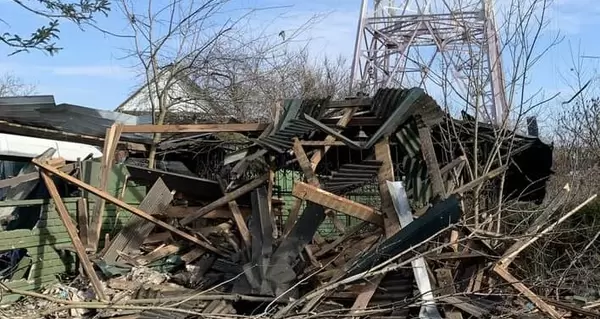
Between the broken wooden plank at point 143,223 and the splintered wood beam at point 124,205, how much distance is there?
134 millimetres

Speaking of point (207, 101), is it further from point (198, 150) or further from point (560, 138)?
point (560, 138)

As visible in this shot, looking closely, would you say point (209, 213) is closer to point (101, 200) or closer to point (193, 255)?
point (193, 255)

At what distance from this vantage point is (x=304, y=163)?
7.00m

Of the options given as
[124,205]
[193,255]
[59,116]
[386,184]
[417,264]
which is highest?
[59,116]

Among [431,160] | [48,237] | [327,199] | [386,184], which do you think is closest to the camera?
[327,199]

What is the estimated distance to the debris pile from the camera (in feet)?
19.6

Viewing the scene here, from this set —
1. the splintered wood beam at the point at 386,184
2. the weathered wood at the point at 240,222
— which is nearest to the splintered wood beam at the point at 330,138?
the splintered wood beam at the point at 386,184

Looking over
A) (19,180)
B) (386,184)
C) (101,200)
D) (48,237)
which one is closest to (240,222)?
(101,200)

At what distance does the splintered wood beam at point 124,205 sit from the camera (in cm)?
709

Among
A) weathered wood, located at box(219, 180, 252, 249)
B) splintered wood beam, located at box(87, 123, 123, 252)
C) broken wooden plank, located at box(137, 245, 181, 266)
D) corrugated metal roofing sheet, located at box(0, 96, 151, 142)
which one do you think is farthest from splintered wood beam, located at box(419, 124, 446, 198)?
corrugated metal roofing sheet, located at box(0, 96, 151, 142)

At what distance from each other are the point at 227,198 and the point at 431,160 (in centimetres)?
244

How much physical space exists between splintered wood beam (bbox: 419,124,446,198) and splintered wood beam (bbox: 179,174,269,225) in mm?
1850

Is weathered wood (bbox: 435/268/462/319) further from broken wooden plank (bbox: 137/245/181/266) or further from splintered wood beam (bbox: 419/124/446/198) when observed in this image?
broken wooden plank (bbox: 137/245/181/266)

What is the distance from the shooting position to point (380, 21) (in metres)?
16.1
